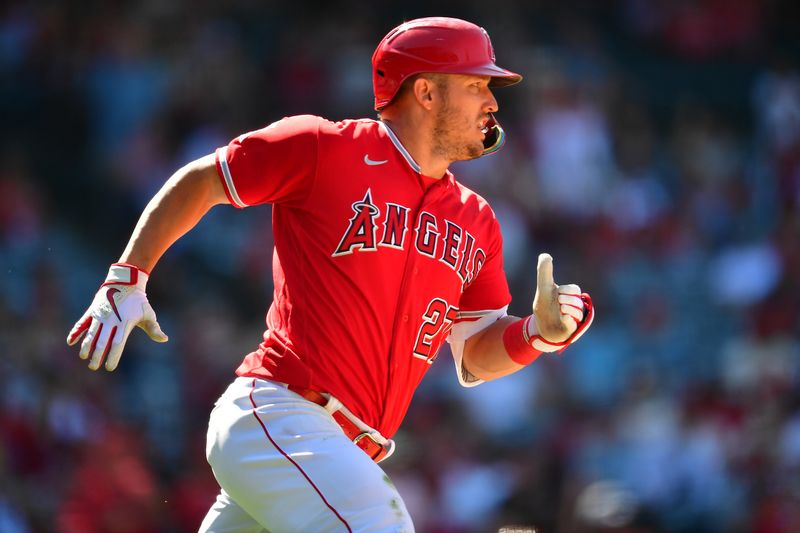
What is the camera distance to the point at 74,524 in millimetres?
7750

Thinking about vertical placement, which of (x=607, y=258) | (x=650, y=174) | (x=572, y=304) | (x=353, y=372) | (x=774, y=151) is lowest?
(x=353, y=372)

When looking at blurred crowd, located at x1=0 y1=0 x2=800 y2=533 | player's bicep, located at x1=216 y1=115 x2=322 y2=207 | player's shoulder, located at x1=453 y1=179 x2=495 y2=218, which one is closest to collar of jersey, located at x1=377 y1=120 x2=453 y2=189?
player's shoulder, located at x1=453 y1=179 x2=495 y2=218

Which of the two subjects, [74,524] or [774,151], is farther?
[774,151]

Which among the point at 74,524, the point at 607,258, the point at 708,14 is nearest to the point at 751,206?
the point at 607,258

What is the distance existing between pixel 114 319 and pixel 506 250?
717cm

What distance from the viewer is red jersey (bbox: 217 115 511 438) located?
4215 mm

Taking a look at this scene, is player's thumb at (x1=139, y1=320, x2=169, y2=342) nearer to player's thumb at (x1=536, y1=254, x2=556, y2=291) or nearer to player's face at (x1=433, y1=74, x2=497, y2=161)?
player's face at (x1=433, y1=74, x2=497, y2=161)

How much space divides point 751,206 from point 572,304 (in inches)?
324

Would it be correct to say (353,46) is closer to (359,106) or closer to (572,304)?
(359,106)

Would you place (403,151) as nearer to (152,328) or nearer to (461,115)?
(461,115)

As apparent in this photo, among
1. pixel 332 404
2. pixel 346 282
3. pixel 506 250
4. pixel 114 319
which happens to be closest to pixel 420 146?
pixel 346 282

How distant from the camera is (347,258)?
14.0 ft

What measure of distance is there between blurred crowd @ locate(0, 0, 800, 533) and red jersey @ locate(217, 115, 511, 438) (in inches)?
140

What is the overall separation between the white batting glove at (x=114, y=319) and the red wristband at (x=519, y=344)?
1.30 metres
